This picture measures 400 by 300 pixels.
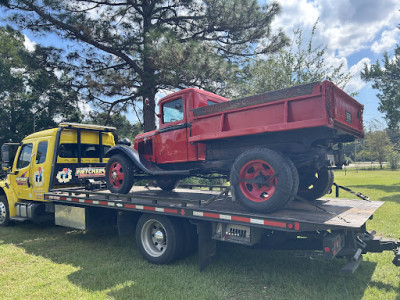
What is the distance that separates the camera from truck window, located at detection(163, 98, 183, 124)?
17.8 feet

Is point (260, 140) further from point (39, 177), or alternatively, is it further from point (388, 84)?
point (388, 84)

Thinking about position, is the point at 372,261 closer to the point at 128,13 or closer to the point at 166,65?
the point at 166,65

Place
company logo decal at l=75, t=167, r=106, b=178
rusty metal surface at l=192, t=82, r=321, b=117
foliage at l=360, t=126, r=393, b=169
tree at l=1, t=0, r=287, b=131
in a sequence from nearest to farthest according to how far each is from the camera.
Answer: rusty metal surface at l=192, t=82, r=321, b=117
company logo decal at l=75, t=167, r=106, b=178
tree at l=1, t=0, r=287, b=131
foliage at l=360, t=126, r=393, b=169

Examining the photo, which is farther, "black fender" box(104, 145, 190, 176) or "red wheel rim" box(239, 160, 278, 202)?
"black fender" box(104, 145, 190, 176)

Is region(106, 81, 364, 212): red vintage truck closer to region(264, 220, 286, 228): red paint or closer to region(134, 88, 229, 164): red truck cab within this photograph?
region(134, 88, 229, 164): red truck cab

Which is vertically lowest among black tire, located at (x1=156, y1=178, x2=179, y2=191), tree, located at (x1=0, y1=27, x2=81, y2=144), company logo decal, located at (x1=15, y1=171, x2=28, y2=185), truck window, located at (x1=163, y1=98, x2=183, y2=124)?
black tire, located at (x1=156, y1=178, x2=179, y2=191)

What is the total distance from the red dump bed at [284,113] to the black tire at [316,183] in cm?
93

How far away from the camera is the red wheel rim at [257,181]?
3918mm

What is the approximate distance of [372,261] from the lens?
4578mm

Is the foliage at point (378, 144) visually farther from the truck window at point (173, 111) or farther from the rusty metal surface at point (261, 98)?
the rusty metal surface at point (261, 98)

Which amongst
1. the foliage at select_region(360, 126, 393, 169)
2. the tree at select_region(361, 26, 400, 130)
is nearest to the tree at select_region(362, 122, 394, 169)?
the foliage at select_region(360, 126, 393, 169)

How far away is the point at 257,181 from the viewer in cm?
393

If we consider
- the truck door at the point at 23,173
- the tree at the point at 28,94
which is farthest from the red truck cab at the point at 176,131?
the tree at the point at 28,94

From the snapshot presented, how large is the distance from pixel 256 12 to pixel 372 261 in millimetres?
10301
